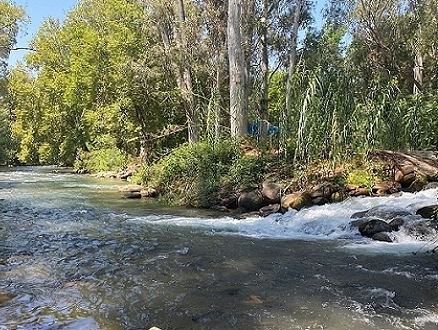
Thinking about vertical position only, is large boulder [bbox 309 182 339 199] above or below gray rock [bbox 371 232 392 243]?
above

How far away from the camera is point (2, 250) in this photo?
22.9 ft

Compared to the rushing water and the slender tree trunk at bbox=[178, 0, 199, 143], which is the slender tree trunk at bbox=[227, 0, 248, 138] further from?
the rushing water

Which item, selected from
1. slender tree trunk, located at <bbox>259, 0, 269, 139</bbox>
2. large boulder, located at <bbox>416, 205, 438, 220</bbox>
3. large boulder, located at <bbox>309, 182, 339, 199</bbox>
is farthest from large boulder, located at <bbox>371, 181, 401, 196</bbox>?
slender tree trunk, located at <bbox>259, 0, 269, 139</bbox>

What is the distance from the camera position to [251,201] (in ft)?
37.0

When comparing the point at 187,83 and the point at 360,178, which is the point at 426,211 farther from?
the point at 187,83

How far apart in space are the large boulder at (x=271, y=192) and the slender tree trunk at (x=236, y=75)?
3408 millimetres

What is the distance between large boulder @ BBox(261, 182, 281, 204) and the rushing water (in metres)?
1.28

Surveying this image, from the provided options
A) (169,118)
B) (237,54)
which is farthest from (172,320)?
(169,118)

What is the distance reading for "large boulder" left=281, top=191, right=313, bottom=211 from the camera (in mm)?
10206

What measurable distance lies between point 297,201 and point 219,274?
16.0ft

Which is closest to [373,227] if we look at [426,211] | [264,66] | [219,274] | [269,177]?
[426,211]

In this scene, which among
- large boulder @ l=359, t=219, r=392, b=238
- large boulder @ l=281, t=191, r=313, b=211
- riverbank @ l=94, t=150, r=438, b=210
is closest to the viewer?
large boulder @ l=359, t=219, r=392, b=238

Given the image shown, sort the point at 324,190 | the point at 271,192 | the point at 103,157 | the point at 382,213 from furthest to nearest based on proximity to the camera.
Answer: the point at 103,157, the point at 271,192, the point at 324,190, the point at 382,213

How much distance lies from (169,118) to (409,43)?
43.2 feet
